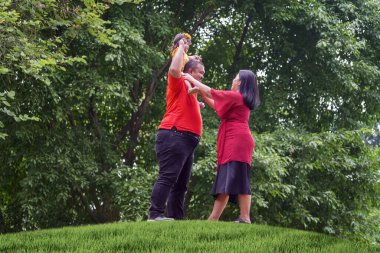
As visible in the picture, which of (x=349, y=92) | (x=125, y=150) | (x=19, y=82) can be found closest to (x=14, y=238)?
(x=19, y=82)

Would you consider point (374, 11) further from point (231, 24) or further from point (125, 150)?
point (125, 150)

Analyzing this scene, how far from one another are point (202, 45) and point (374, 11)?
447 cm

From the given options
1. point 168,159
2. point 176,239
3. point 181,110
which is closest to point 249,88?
point 181,110

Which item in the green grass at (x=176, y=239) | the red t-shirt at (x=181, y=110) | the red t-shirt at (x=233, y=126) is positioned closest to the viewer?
the green grass at (x=176, y=239)

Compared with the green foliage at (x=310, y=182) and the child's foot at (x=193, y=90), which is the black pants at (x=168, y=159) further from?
the green foliage at (x=310, y=182)

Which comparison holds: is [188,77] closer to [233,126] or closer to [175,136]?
[175,136]

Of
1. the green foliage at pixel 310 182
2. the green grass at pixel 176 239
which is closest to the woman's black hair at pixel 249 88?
the green grass at pixel 176 239

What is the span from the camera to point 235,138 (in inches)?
274

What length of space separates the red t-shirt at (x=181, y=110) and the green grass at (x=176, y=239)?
1.01 metres

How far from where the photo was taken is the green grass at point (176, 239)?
5.84 metres

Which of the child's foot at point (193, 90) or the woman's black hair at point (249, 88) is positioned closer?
the child's foot at point (193, 90)

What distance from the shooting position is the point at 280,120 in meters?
16.1

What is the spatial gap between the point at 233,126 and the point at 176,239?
1.50 meters

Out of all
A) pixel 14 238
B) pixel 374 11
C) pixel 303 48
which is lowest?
pixel 14 238
